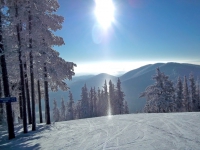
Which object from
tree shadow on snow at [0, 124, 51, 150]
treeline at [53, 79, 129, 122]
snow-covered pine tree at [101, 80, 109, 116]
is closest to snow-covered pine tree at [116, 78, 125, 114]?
treeline at [53, 79, 129, 122]

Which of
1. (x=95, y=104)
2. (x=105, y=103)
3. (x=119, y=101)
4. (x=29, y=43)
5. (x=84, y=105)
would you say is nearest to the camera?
(x=29, y=43)

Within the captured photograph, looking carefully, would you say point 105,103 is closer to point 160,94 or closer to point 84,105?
point 84,105

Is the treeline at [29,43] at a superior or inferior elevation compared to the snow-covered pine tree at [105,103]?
superior

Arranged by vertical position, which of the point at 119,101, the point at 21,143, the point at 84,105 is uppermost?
the point at 21,143

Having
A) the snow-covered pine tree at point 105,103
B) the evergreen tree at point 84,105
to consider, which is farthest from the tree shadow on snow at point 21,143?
the snow-covered pine tree at point 105,103

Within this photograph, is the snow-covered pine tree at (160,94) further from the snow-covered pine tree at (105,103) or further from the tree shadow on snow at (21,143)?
the snow-covered pine tree at (105,103)

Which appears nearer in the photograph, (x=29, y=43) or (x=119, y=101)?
(x=29, y=43)

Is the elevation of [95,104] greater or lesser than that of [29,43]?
lesser

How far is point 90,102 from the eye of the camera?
6359cm

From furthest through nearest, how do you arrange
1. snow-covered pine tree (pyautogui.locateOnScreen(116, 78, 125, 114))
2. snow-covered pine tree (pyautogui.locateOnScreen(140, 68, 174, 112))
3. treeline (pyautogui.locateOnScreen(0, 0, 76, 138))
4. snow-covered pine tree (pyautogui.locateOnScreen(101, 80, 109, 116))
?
1. snow-covered pine tree (pyautogui.locateOnScreen(101, 80, 109, 116))
2. snow-covered pine tree (pyautogui.locateOnScreen(116, 78, 125, 114))
3. snow-covered pine tree (pyautogui.locateOnScreen(140, 68, 174, 112))
4. treeline (pyautogui.locateOnScreen(0, 0, 76, 138))

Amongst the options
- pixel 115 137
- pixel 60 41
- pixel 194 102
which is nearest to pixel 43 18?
pixel 60 41

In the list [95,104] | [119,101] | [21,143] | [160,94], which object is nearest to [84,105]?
[95,104]

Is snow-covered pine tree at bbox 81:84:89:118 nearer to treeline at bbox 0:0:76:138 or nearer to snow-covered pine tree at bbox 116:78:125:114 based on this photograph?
snow-covered pine tree at bbox 116:78:125:114

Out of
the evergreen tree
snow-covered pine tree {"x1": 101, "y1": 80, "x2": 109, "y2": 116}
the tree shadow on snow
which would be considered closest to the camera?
the tree shadow on snow
